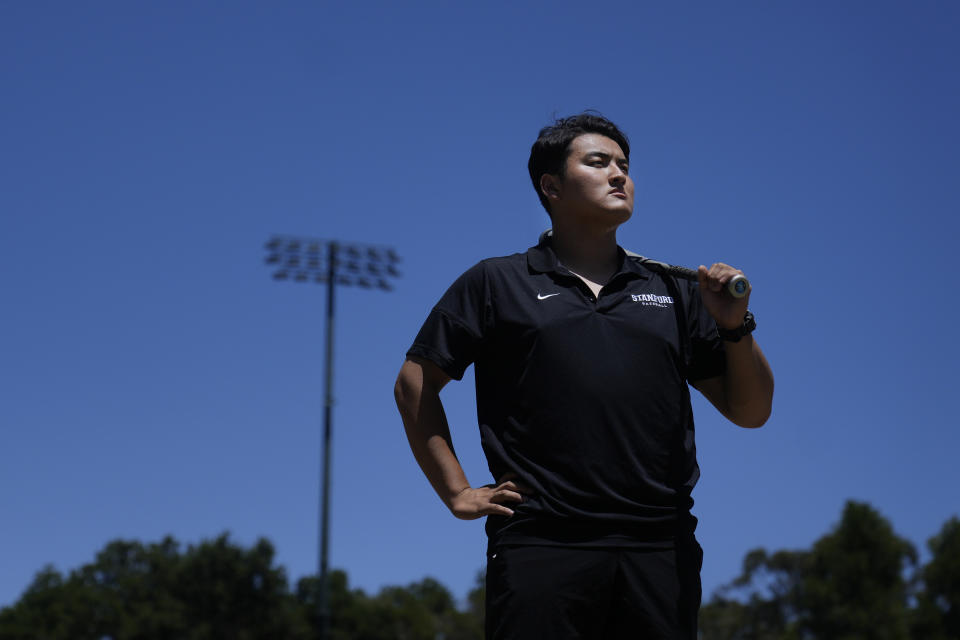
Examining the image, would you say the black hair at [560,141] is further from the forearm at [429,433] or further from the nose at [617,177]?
the forearm at [429,433]

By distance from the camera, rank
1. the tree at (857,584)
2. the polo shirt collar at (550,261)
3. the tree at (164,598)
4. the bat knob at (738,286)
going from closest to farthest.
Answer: the bat knob at (738,286)
the polo shirt collar at (550,261)
the tree at (857,584)
the tree at (164,598)

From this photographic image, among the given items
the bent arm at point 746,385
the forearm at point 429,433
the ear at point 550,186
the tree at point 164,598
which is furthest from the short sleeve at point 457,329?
the tree at point 164,598

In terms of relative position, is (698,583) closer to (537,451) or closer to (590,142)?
(537,451)

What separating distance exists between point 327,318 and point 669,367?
28.8 metres

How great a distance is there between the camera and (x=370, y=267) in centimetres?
3406

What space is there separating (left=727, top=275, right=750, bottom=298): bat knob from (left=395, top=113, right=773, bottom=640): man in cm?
3

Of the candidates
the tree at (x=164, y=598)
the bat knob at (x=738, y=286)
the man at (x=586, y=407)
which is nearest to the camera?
the man at (x=586, y=407)

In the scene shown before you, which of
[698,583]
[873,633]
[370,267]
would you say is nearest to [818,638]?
[873,633]

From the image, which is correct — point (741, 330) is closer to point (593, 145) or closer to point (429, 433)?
point (593, 145)

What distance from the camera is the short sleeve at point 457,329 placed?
363cm

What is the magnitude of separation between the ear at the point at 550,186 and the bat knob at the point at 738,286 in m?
0.79

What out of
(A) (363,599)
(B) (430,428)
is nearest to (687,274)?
(B) (430,428)

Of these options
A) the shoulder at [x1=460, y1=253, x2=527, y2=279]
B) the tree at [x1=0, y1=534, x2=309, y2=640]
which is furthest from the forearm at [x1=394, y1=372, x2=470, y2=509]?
the tree at [x1=0, y1=534, x2=309, y2=640]

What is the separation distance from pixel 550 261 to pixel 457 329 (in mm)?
450
